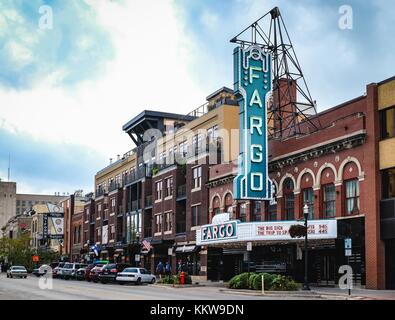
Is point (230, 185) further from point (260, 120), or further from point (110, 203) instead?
point (110, 203)

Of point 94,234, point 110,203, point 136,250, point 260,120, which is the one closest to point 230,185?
point 260,120

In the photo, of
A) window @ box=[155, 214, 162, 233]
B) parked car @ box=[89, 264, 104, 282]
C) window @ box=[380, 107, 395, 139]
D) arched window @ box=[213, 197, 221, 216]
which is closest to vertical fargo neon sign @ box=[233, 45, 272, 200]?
arched window @ box=[213, 197, 221, 216]

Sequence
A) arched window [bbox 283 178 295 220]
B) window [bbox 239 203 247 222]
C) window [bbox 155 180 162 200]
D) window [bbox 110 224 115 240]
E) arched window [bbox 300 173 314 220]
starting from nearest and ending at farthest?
→ arched window [bbox 300 173 314 220] < arched window [bbox 283 178 295 220] < window [bbox 239 203 247 222] < window [bbox 155 180 162 200] < window [bbox 110 224 115 240]

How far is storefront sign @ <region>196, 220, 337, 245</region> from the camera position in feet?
135

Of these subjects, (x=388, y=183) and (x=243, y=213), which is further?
(x=243, y=213)

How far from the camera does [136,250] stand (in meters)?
77.2

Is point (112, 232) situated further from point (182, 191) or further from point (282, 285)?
point (282, 285)

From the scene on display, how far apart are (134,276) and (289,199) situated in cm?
1297

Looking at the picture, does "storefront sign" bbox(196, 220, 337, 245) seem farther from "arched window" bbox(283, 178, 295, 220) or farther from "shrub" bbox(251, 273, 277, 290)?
"shrub" bbox(251, 273, 277, 290)

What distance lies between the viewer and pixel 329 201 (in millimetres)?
43094

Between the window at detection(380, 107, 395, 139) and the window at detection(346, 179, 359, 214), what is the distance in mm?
3555

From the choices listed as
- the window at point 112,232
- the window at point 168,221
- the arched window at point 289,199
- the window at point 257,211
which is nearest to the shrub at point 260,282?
the arched window at point 289,199

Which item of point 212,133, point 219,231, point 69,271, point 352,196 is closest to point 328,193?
point 352,196
